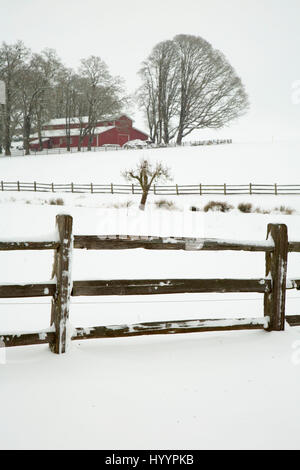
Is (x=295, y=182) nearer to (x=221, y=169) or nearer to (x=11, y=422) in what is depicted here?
(x=221, y=169)

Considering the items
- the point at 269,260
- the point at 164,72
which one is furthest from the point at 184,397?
the point at 164,72

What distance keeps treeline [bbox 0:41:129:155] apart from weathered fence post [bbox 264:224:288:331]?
41.0 metres

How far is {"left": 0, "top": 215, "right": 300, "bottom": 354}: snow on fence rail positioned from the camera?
13.1 ft

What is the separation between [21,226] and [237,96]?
42692 millimetres

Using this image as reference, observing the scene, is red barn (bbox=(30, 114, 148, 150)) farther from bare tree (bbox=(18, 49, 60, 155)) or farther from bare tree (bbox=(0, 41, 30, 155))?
bare tree (bbox=(0, 41, 30, 155))

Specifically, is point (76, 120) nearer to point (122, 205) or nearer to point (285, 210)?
point (122, 205)

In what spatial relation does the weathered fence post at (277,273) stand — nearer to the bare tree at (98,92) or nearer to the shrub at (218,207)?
the shrub at (218,207)

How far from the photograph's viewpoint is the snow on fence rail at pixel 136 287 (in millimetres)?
3996

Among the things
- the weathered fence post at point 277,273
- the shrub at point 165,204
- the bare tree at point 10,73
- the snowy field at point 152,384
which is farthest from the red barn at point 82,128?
the weathered fence post at point 277,273

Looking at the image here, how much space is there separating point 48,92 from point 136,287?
154 feet

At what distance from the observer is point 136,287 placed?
4305 mm

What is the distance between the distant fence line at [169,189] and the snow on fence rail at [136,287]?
2477 cm

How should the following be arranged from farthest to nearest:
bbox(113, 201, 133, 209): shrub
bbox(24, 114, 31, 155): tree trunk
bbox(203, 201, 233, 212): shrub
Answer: bbox(24, 114, 31, 155): tree trunk
bbox(113, 201, 133, 209): shrub
bbox(203, 201, 233, 212): shrub

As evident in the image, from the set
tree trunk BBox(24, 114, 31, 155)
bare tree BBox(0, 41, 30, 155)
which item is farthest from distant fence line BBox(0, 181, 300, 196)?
tree trunk BBox(24, 114, 31, 155)
